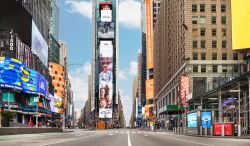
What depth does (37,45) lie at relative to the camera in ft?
443

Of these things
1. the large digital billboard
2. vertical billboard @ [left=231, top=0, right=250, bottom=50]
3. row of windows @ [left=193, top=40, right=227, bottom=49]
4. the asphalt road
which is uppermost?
row of windows @ [left=193, top=40, right=227, bottom=49]

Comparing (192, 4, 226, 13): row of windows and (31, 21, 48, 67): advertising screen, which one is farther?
(31, 21, 48, 67): advertising screen

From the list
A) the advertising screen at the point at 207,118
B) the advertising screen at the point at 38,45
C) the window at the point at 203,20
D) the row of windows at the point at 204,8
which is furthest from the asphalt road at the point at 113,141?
the advertising screen at the point at 38,45

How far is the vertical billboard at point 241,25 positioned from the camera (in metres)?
68.2

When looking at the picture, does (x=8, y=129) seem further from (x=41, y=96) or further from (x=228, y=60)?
(x=41, y=96)

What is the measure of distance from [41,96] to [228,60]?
53986 mm

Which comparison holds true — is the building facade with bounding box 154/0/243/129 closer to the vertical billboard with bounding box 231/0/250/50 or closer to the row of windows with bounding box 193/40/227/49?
the row of windows with bounding box 193/40/227/49

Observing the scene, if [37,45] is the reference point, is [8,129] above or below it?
below

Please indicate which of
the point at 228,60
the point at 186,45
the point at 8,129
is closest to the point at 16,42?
the point at 186,45

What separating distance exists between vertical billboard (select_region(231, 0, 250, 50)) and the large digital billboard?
57417mm

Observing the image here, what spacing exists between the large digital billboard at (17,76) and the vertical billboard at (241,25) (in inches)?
2261

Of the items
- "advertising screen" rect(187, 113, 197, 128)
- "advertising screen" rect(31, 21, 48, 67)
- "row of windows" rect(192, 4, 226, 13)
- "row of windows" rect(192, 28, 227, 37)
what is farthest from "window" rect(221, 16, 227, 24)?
"advertising screen" rect(187, 113, 197, 128)

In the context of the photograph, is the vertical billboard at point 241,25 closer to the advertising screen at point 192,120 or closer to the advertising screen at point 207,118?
the advertising screen at point 192,120

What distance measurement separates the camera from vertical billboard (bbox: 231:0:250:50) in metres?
68.2
